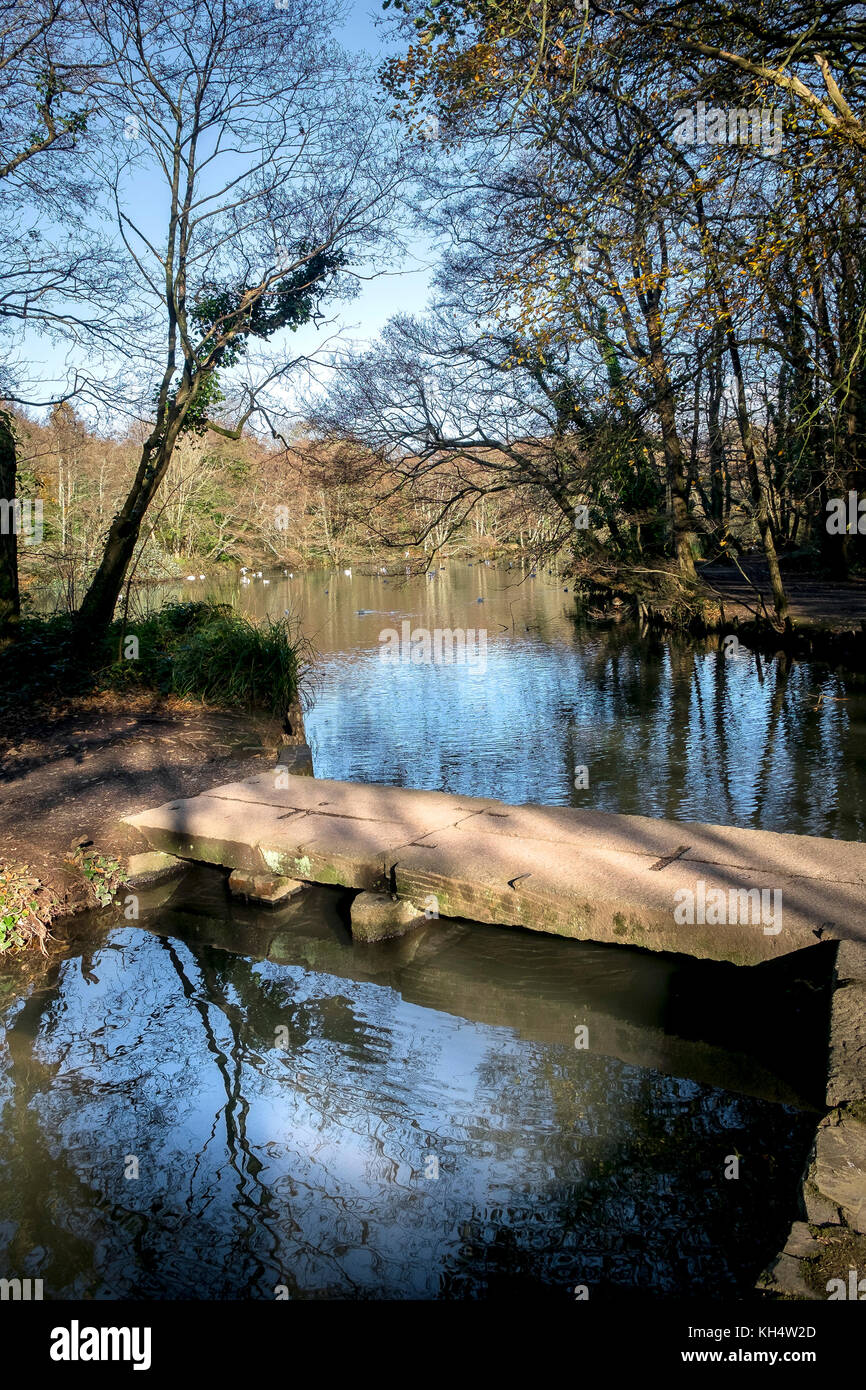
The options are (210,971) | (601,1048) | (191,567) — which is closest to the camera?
(601,1048)

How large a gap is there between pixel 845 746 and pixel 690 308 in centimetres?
450

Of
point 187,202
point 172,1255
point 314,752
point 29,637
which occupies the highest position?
point 187,202

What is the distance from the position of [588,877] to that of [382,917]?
127 centimetres

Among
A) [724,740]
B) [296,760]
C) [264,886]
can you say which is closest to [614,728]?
[724,740]

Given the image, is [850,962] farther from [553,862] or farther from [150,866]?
[150,866]

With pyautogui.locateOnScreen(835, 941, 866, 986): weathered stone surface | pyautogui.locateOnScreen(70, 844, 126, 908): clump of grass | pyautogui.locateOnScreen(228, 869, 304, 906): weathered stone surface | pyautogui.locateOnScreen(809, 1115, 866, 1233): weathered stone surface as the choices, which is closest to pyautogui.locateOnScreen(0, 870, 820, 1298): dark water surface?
pyautogui.locateOnScreen(809, 1115, 866, 1233): weathered stone surface

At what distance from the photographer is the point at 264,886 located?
5.95 m

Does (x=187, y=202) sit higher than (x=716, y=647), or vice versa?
(x=187, y=202)

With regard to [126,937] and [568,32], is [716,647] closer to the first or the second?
[568,32]

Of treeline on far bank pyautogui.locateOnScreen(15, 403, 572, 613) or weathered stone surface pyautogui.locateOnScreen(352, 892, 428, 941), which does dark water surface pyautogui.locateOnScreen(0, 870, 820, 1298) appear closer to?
weathered stone surface pyautogui.locateOnScreen(352, 892, 428, 941)

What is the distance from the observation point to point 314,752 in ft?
32.8

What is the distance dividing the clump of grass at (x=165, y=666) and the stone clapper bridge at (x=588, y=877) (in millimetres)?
2945

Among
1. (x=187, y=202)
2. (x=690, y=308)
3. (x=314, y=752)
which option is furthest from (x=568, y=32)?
(x=314, y=752)

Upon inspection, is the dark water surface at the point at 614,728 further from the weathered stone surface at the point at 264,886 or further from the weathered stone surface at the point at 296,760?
the weathered stone surface at the point at 264,886
